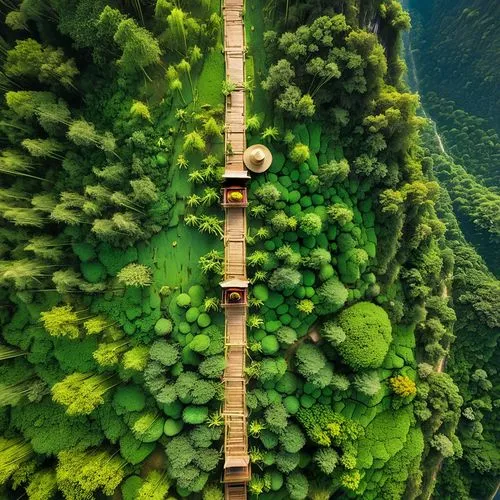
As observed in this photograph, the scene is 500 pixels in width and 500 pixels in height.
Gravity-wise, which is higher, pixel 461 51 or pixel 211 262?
pixel 461 51

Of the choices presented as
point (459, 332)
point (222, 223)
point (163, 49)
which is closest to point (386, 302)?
point (222, 223)

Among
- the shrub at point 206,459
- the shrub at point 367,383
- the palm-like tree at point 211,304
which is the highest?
the palm-like tree at point 211,304

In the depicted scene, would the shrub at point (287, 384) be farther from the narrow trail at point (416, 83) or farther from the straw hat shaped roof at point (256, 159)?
the narrow trail at point (416, 83)

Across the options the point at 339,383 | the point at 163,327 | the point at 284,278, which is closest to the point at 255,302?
the point at 284,278

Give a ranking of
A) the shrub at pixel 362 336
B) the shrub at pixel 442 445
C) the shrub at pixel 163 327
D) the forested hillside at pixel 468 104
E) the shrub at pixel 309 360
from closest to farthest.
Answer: the shrub at pixel 163 327
the shrub at pixel 309 360
the shrub at pixel 362 336
the shrub at pixel 442 445
the forested hillside at pixel 468 104

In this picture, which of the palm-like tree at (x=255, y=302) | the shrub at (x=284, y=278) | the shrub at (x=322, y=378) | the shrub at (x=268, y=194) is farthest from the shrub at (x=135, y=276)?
the shrub at (x=322, y=378)

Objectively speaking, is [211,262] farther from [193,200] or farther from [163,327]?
[163,327]

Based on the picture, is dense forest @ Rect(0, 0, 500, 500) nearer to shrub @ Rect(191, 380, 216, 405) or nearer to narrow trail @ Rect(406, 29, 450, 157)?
shrub @ Rect(191, 380, 216, 405)

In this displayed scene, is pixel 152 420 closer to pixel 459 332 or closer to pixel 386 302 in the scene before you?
pixel 386 302
